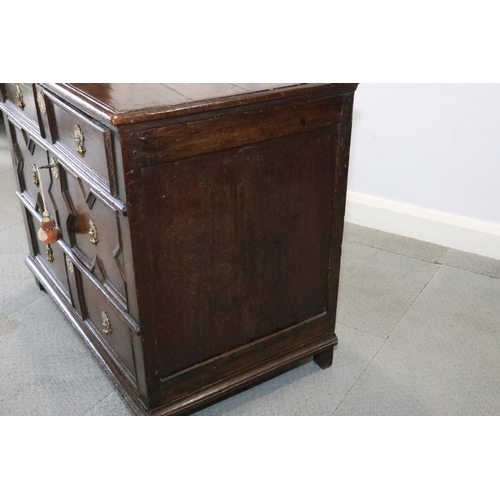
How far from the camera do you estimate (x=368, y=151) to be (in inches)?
103

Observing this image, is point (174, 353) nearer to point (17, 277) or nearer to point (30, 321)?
point (30, 321)

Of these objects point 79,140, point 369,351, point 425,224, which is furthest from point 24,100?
point 425,224

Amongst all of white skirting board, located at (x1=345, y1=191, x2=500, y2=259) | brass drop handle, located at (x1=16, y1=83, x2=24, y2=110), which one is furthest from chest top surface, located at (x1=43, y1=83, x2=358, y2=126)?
white skirting board, located at (x1=345, y1=191, x2=500, y2=259)

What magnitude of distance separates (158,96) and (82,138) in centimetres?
23

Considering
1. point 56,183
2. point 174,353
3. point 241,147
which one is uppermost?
point 241,147

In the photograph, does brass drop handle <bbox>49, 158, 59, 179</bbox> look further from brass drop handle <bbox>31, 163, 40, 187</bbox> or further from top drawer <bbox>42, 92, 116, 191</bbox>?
Result: brass drop handle <bbox>31, 163, 40, 187</bbox>

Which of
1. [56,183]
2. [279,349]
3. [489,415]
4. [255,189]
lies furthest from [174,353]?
[489,415]

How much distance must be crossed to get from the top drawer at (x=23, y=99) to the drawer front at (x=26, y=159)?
0.07 meters

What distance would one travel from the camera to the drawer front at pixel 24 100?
64.9 inches

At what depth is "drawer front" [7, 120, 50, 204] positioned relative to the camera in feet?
5.90

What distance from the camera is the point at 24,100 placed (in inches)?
67.7

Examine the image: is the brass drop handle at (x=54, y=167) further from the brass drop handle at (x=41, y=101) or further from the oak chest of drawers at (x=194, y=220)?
the brass drop handle at (x=41, y=101)

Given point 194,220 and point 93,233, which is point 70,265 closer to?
point 93,233

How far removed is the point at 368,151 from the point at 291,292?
116 centimetres
